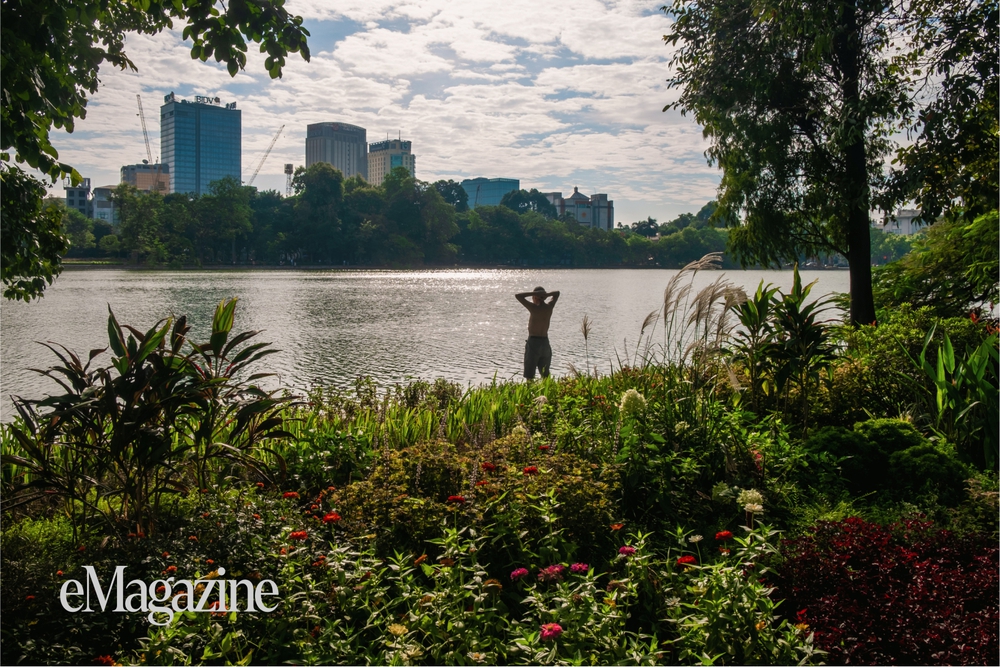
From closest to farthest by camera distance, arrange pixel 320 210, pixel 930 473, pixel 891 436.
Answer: pixel 930 473, pixel 891 436, pixel 320 210

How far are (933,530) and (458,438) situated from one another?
9.20ft

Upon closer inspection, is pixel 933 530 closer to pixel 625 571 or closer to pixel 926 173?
pixel 625 571

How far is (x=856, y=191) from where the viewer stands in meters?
9.02

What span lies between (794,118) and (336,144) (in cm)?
8784

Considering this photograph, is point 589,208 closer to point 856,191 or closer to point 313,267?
point 313,267

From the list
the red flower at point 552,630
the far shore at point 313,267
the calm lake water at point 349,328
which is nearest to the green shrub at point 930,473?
the red flower at point 552,630

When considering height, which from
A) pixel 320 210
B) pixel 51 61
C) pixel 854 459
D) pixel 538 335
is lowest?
pixel 854 459

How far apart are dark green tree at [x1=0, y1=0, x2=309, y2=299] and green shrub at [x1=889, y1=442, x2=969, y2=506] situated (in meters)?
3.90

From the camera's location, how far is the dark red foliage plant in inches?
83.5

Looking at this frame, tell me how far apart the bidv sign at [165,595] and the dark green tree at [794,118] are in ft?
27.1

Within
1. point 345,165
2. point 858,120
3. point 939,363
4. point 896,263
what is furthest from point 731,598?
point 345,165

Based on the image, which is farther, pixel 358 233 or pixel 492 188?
pixel 492 188

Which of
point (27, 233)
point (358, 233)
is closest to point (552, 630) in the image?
point (27, 233)

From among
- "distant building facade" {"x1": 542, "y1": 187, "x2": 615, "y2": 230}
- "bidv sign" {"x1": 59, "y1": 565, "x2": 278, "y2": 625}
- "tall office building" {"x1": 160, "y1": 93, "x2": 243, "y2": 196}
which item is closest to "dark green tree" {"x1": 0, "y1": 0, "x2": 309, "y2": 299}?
"bidv sign" {"x1": 59, "y1": 565, "x2": 278, "y2": 625}
